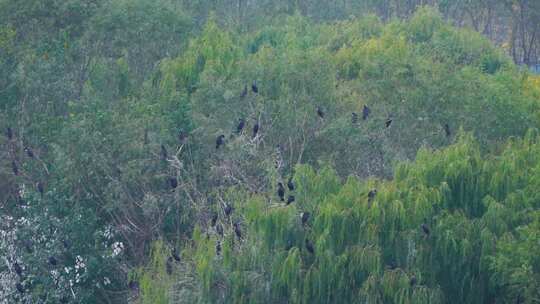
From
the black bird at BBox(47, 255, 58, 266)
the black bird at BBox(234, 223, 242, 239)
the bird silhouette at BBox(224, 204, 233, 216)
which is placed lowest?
the black bird at BBox(47, 255, 58, 266)

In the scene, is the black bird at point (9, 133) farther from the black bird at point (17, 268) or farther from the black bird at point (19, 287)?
the black bird at point (19, 287)

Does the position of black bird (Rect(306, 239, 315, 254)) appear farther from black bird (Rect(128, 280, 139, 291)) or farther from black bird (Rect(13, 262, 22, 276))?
black bird (Rect(13, 262, 22, 276))

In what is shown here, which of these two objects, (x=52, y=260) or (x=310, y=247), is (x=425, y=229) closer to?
(x=310, y=247)

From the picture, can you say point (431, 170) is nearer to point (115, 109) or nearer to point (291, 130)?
point (291, 130)

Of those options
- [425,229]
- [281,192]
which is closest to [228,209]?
[281,192]

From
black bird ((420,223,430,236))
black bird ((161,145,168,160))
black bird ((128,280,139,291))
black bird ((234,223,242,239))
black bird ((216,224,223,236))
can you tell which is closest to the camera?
black bird ((420,223,430,236))

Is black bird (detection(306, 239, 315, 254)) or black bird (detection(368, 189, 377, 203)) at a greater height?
black bird (detection(368, 189, 377, 203))

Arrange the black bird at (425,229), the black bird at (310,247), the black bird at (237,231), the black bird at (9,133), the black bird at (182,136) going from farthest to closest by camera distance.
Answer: the black bird at (9,133) < the black bird at (182,136) < the black bird at (237,231) < the black bird at (425,229) < the black bird at (310,247)

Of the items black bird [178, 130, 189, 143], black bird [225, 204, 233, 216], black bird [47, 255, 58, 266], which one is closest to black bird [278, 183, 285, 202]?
black bird [225, 204, 233, 216]

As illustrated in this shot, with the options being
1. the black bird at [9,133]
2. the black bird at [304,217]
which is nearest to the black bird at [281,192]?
the black bird at [304,217]

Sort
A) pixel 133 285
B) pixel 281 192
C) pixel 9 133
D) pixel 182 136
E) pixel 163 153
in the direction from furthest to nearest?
pixel 9 133 < pixel 182 136 < pixel 163 153 < pixel 133 285 < pixel 281 192

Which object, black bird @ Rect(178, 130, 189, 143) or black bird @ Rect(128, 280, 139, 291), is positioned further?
black bird @ Rect(178, 130, 189, 143)

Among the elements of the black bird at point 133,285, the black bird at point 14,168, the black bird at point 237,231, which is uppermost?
the black bird at point 237,231
